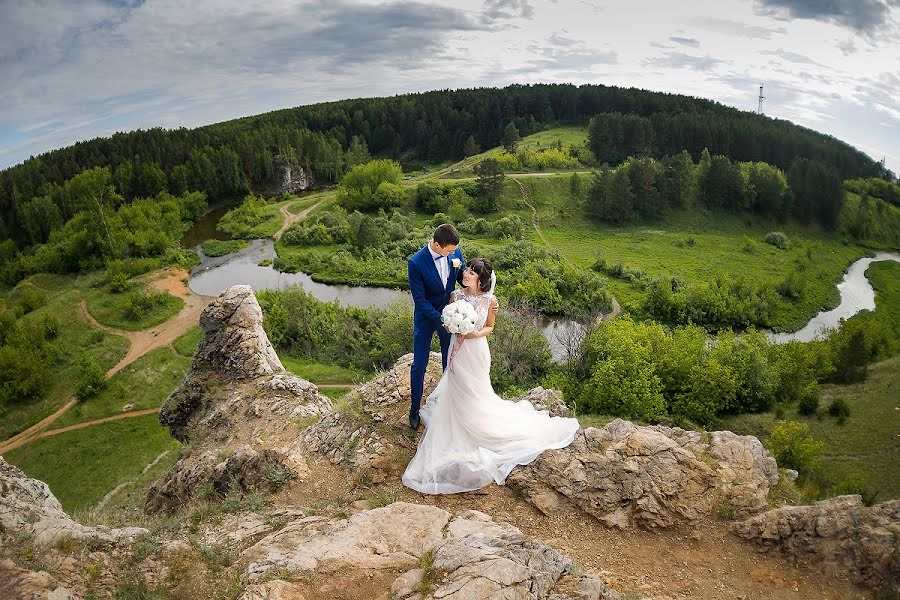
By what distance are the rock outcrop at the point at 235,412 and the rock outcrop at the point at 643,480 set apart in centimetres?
493

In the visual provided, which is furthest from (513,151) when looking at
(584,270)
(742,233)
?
(584,270)

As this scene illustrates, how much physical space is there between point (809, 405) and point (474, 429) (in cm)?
2701

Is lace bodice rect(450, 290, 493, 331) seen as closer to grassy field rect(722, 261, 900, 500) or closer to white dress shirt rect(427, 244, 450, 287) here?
white dress shirt rect(427, 244, 450, 287)

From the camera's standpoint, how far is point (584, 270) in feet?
189

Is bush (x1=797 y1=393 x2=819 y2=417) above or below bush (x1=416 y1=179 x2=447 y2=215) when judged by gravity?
below

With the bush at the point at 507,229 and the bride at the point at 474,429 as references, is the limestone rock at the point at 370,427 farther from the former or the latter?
the bush at the point at 507,229

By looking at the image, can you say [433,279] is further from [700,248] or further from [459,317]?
[700,248]

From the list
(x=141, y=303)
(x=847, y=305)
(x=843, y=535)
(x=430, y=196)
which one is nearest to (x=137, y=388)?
(x=141, y=303)

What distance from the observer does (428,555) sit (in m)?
7.10

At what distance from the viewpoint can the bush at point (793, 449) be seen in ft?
67.9

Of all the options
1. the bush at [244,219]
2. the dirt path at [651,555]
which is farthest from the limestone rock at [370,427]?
the bush at [244,219]

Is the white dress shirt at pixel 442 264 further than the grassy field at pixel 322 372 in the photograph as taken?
No

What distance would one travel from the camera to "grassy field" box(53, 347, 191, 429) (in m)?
34.4

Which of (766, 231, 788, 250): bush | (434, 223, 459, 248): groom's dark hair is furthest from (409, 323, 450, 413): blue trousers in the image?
(766, 231, 788, 250): bush
